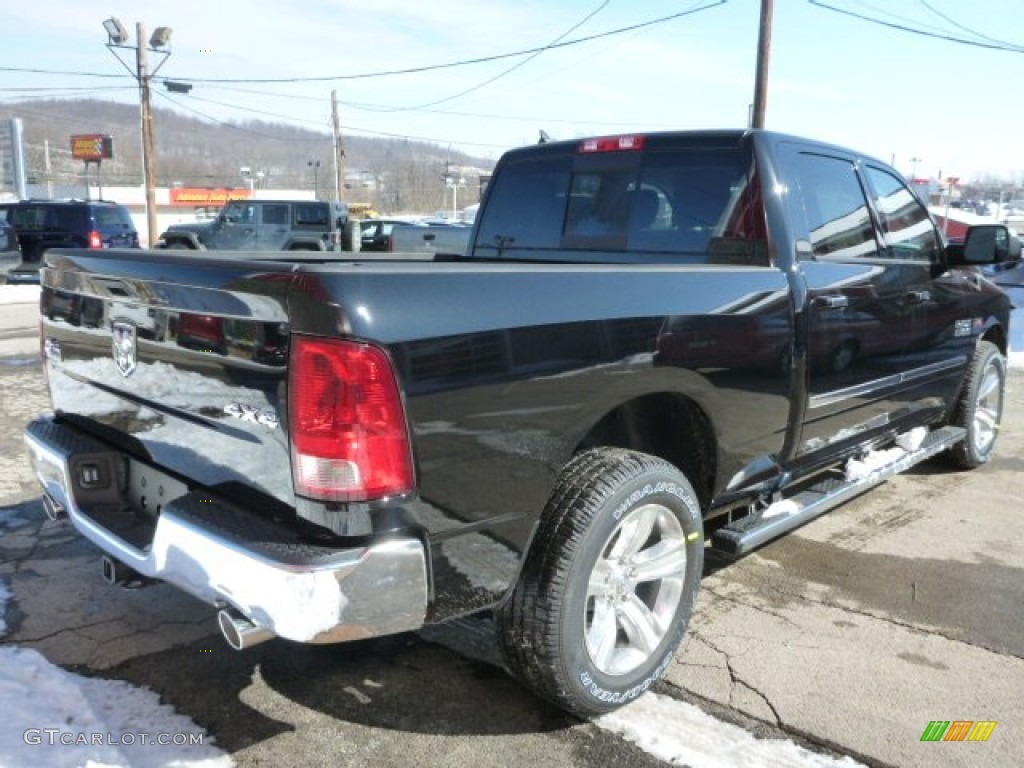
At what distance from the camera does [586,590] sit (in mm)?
2605

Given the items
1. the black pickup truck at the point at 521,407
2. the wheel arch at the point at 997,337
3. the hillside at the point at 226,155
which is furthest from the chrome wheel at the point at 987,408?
the hillside at the point at 226,155

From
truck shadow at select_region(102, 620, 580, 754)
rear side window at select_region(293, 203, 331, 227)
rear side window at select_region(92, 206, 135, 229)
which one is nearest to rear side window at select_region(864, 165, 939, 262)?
truck shadow at select_region(102, 620, 580, 754)

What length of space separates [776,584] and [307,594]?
2524mm

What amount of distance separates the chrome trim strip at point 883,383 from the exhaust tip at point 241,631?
235 centimetres

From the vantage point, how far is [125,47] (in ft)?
90.1

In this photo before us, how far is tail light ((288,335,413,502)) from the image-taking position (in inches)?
81.1

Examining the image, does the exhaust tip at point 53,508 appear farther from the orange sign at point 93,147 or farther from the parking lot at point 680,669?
the orange sign at point 93,147

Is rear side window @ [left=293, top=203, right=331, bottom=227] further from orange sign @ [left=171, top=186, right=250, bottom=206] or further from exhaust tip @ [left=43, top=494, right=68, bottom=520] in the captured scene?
orange sign @ [left=171, top=186, right=250, bottom=206]

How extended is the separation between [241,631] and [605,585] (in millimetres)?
1123

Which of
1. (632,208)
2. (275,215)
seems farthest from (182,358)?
(275,215)

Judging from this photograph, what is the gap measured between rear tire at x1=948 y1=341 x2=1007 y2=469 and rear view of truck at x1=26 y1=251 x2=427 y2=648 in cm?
439

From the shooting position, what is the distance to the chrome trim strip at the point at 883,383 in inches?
145

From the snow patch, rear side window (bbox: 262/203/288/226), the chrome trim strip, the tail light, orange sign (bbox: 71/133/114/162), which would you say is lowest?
the snow patch

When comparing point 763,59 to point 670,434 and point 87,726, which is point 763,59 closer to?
point 670,434
